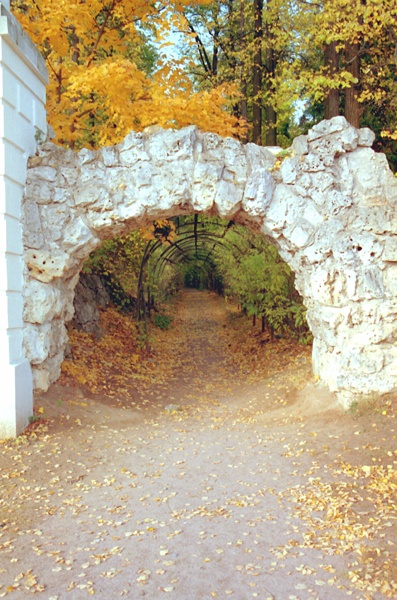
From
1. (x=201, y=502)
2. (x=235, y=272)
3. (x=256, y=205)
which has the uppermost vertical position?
(x=256, y=205)

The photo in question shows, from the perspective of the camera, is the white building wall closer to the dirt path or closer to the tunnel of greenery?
the dirt path

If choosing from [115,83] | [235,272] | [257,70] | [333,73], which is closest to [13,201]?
[115,83]

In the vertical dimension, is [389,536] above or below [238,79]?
below

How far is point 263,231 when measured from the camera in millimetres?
8500

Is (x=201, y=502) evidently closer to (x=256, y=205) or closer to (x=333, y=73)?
(x=256, y=205)

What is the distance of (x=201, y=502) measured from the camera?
5312 mm

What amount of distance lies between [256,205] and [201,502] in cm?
444

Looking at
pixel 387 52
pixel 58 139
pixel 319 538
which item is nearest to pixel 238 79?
pixel 387 52

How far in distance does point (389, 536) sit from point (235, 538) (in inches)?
50.7

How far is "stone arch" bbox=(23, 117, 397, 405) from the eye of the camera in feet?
24.8

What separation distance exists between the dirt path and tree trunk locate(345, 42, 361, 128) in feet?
18.8

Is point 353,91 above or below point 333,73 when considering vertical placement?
below

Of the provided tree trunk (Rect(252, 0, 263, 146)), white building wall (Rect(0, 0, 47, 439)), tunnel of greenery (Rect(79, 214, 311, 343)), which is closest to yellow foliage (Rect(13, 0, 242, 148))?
white building wall (Rect(0, 0, 47, 439))

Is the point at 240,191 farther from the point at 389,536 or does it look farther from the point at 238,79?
the point at 238,79
